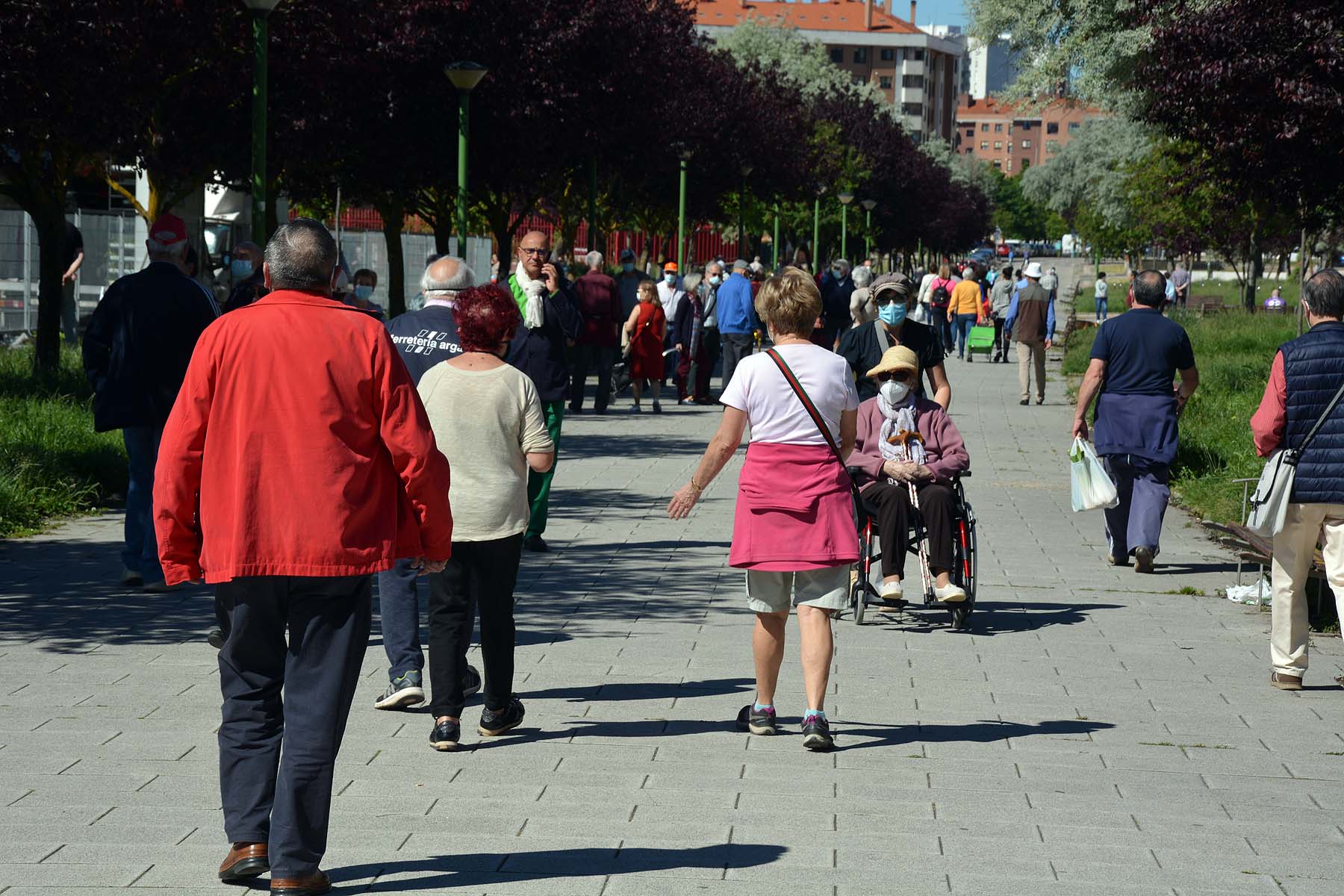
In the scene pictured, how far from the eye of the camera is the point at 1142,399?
35.5 ft

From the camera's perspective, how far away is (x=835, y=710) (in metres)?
6.88

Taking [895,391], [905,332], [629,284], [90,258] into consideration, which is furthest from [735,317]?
[895,391]

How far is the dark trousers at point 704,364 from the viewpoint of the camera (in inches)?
902

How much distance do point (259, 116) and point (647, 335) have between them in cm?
726

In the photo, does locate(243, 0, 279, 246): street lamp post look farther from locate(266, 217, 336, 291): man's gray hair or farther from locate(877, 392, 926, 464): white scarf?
locate(266, 217, 336, 291): man's gray hair

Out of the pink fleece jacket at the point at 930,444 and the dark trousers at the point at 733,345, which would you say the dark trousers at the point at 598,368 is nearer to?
the dark trousers at the point at 733,345

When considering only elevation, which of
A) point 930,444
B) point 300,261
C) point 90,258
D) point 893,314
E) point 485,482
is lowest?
point 930,444

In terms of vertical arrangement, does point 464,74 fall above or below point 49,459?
above

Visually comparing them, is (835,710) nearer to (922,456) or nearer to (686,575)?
(922,456)

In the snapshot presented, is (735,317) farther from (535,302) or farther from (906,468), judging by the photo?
(906,468)

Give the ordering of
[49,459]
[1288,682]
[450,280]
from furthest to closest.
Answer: [49,459] < [1288,682] < [450,280]

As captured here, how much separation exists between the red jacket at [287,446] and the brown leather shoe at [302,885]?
0.76 metres

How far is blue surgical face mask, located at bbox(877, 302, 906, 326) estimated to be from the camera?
9.84 metres

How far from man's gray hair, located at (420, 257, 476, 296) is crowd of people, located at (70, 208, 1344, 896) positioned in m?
0.01
